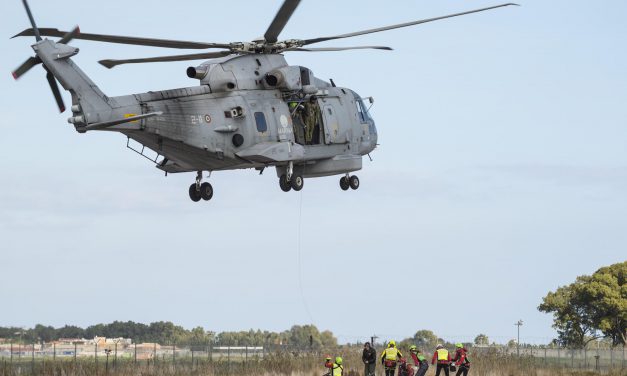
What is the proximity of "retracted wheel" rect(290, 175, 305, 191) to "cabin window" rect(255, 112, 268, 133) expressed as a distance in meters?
2.13

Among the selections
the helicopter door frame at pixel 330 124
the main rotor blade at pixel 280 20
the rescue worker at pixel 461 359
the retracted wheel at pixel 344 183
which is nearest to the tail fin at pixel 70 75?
the main rotor blade at pixel 280 20

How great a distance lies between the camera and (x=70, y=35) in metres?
32.4

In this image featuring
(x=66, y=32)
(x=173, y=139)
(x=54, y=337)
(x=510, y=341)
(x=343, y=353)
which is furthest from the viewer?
(x=54, y=337)

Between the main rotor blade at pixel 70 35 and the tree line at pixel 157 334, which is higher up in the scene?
the main rotor blade at pixel 70 35

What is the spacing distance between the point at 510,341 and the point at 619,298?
21635mm

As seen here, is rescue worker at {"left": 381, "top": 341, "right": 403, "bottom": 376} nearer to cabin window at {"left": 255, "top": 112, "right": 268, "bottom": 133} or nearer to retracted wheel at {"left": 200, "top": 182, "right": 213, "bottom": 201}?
cabin window at {"left": 255, "top": 112, "right": 268, "bottom": 133}

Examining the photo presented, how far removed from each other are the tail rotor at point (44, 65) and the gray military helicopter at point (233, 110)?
0.03 meters

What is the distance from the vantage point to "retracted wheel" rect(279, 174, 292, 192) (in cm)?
3884

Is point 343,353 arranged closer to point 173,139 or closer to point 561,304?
point 173,139

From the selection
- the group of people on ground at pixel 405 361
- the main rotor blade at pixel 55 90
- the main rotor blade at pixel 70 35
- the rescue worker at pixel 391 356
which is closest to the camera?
the main rotor blade at pixel 70 35

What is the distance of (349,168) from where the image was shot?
4106 cm

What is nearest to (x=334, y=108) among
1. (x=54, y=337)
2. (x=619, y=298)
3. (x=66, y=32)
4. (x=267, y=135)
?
(x=267, y=135)

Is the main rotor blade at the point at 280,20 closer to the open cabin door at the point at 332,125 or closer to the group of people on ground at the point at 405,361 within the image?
the open cabin door at the point at 332,125

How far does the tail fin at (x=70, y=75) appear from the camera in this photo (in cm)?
3316
